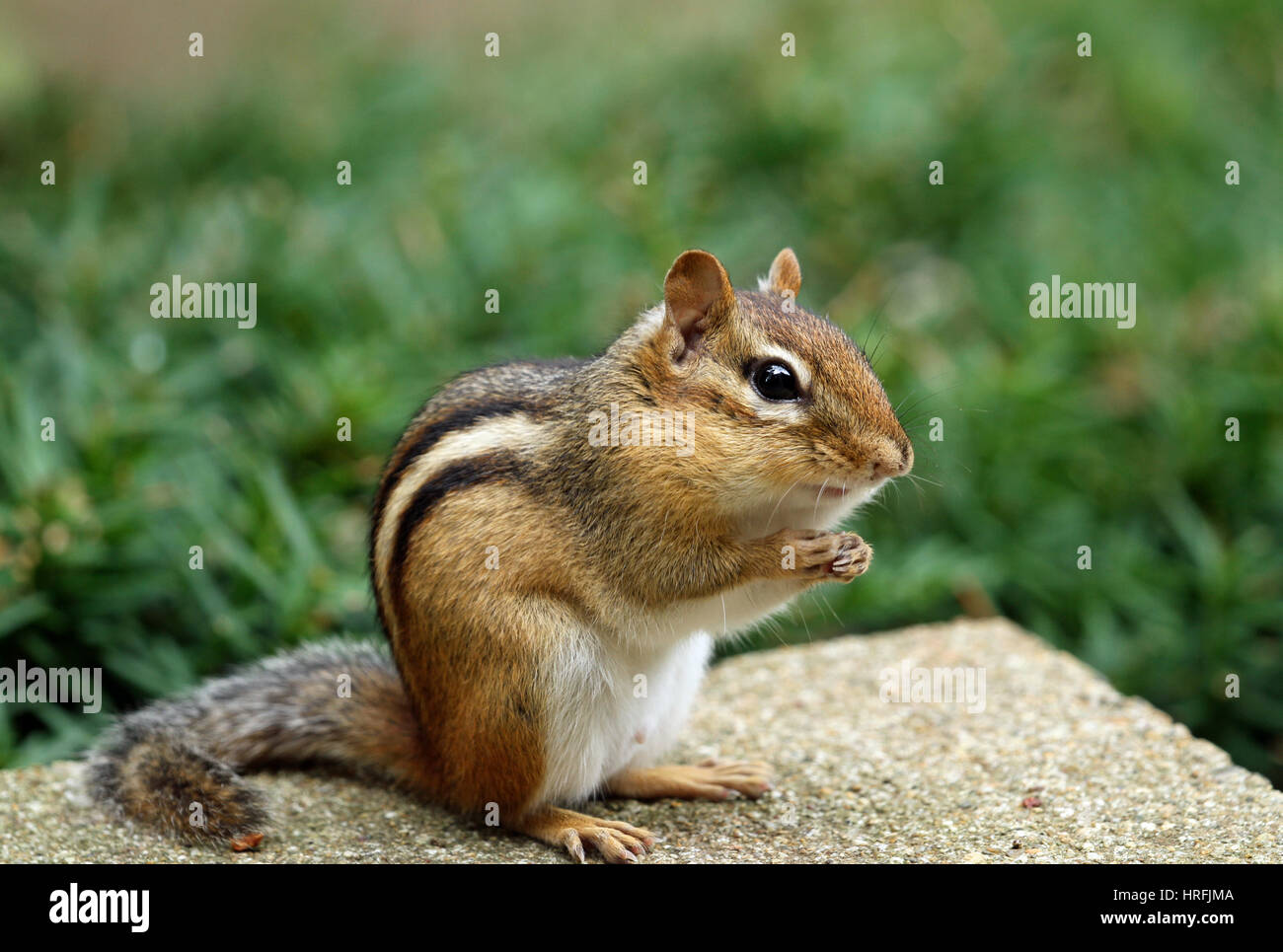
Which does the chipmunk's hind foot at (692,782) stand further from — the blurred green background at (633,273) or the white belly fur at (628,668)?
the blurred green background at (633,273)

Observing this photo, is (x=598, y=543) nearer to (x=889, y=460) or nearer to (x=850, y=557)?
(x=850, y=557)

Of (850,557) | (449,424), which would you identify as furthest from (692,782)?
(449,424)

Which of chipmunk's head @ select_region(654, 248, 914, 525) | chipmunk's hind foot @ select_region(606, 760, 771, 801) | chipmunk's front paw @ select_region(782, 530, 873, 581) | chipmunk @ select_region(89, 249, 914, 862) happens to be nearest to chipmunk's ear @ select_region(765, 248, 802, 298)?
chipmunk @ select_region(89, 249, 914, 862)

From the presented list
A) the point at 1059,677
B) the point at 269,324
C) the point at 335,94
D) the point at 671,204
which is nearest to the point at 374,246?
the point at 269,324

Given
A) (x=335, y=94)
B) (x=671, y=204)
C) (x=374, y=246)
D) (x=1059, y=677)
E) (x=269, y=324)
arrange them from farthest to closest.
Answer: (x=335, y=94), (x=671, y=204), (x=374, y=246), (x=269, y=324), (x=1059, y=677)

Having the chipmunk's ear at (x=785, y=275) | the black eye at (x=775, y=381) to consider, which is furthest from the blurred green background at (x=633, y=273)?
the black eye at (x=775, y=381)

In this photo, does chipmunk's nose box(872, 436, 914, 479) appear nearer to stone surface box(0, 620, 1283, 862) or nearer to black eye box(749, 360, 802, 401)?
black eye box(749, 360, 802, 401)

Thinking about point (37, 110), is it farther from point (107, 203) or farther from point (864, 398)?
point (864, 398)
